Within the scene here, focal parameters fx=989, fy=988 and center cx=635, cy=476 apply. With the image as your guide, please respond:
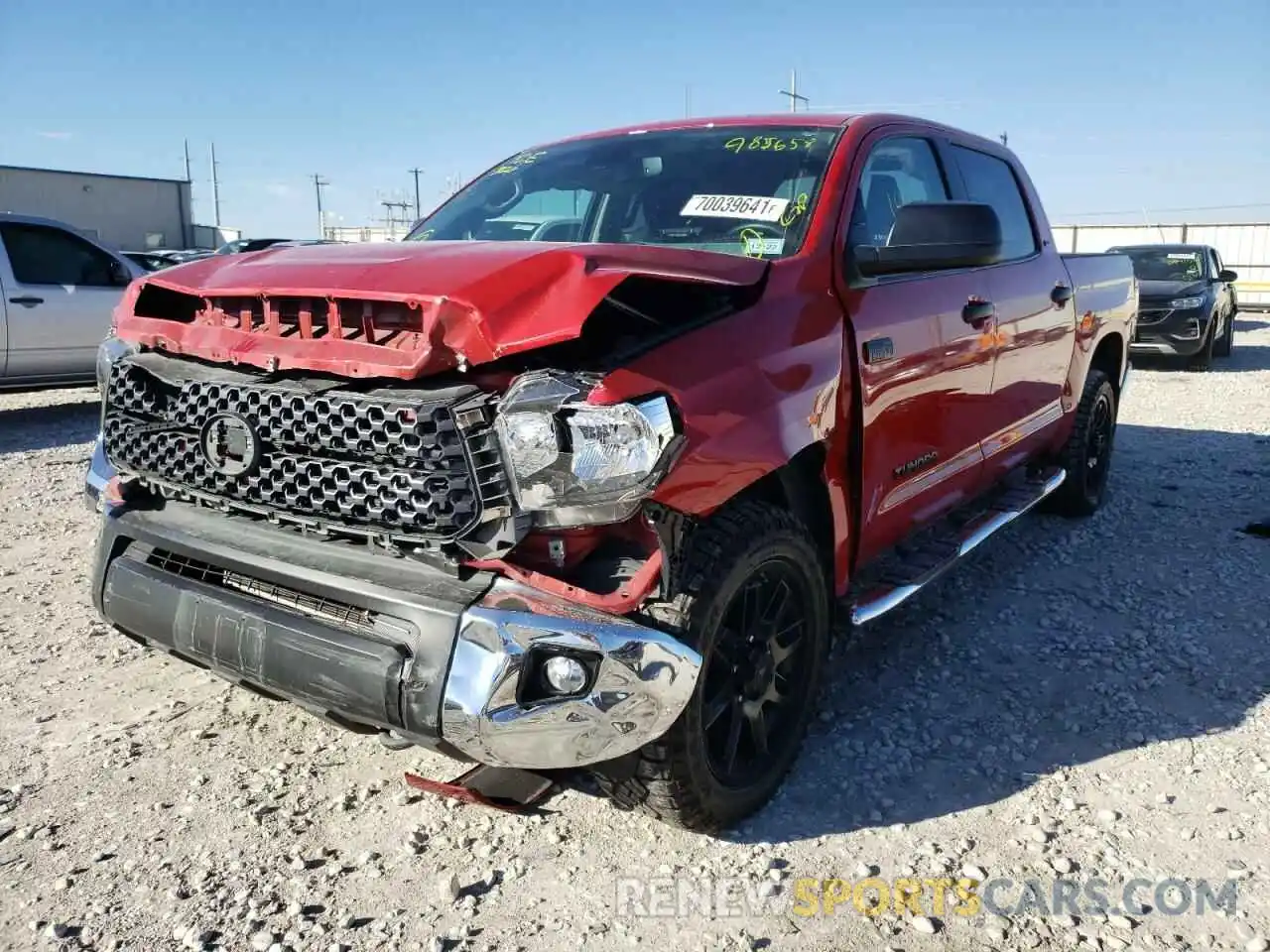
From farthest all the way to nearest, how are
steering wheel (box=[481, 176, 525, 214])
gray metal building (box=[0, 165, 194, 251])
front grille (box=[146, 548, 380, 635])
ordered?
gray metal building (box=[0, 165, 194, 251]) < steering wheel (box=[481, 176, 525, 214]) < front grille (box=[146, 548, 380, 635])

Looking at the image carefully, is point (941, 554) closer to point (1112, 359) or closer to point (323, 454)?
point (323, 454)

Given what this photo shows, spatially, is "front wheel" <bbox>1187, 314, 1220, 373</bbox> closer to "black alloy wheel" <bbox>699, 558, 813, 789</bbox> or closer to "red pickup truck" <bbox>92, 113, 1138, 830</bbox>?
"red pickup truck" <bbox>92, 113, 1138, 830</bbox>

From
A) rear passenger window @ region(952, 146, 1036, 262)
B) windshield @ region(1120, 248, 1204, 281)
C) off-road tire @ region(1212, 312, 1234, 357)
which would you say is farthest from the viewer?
off-road tire @ region(1212, 312, 1234, 357)

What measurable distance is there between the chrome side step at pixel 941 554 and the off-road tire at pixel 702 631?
0.49 metres

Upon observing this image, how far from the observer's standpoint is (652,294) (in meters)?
2.47

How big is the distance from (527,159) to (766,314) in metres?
1.86

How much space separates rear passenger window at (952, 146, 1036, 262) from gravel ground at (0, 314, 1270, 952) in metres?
1.65

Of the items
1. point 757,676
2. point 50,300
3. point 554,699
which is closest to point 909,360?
point 757,676

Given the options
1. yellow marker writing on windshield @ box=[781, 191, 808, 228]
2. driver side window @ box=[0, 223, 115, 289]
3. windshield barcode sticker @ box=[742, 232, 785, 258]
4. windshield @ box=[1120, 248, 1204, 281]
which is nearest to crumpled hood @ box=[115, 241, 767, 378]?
windshield barcode sticker @ box=[742, 232, 785, 258]

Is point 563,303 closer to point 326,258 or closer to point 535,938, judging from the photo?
point 326,258

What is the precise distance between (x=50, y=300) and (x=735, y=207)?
7.43m

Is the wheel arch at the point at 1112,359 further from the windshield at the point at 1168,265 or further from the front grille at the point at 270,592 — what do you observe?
the windshield at the point at 1168,265

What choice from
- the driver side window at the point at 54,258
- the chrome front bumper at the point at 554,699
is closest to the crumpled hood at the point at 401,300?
the chrome front bumper at the point at 554,699

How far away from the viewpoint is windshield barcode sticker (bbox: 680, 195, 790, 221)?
312 cm
